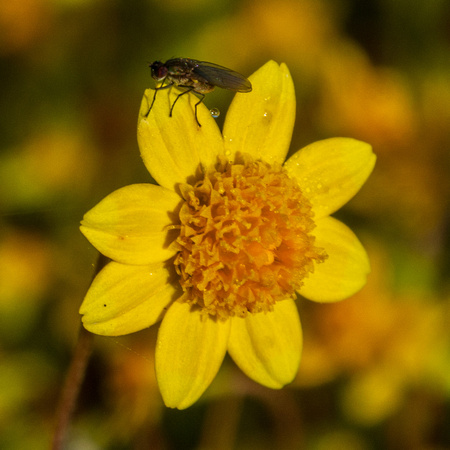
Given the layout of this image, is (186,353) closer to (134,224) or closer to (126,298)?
(126,298)

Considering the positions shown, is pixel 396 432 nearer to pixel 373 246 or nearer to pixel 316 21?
pixel 373 246

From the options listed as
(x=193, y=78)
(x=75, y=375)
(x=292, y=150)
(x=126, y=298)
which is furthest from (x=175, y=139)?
(x=292, y=150)

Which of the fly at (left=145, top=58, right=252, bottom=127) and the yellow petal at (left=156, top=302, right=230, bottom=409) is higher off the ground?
the fly at (left=145, top=58, right=252, bottom=127)

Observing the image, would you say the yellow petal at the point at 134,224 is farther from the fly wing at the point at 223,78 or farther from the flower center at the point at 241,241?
the fly wing at the point at 223,78

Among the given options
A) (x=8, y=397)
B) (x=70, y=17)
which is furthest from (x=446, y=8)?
(x=8, y=397)

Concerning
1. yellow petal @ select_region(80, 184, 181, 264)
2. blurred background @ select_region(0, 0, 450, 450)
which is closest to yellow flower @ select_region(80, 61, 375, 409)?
yellow petal @ select_region(80, 184, 181, 264)

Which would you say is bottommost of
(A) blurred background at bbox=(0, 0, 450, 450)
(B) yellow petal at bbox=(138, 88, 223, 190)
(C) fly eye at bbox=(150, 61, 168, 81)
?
(A) blurred background at bbox=(0, 0, 450, 450)

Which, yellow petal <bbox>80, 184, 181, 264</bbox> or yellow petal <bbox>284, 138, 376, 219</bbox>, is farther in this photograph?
yellow petal <bbox>284, 138, 376, 219</bbox>

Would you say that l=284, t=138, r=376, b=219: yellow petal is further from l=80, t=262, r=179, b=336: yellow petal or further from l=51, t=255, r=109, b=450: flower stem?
l=51, t=255, r=109, b=450: flower stem
